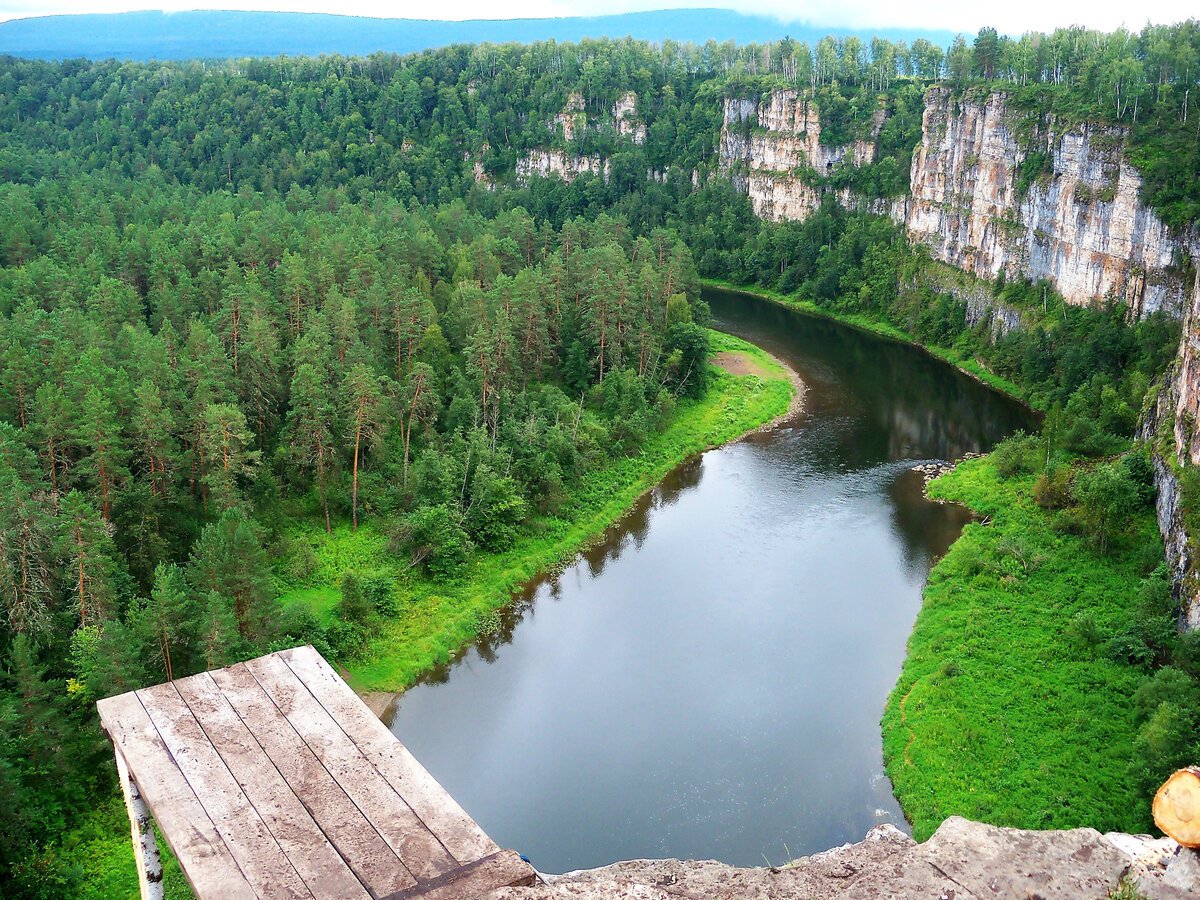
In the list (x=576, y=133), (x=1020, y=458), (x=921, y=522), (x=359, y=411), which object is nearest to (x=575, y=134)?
(x=576, y=133)

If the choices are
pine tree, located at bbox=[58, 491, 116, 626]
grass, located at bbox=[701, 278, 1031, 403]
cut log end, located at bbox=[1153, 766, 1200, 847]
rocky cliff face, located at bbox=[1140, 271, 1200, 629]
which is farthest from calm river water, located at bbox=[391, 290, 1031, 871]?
cut log end, located at bbox=[1153, 766, 1200, 847]

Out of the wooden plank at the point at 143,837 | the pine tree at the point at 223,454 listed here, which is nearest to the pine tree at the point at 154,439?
the pine tree at the point at 223,454

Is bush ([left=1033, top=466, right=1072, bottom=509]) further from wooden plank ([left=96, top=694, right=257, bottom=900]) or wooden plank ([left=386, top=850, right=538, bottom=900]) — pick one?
wooden plank ([left=96, top=694, right=257, bottom=900])

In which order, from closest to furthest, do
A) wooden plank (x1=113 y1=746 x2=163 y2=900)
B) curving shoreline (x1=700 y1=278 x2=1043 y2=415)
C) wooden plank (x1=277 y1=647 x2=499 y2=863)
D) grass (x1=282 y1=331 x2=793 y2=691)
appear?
1. wooden plank (x1=277 y1=647 x2=499 y2=863)
2. wooden plank (x1=113 y1=746 x2=163 y2=900)
3. grass (x1=282 y1=331 x2=793 y2=691)
4. curving shoreline (x1=700 y1=278 x2=1043 y2=415)

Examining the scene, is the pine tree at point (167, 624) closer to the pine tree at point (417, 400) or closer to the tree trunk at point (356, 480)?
the tree trunk at point (356, 480)

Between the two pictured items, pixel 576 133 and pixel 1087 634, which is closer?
pixel 1087 634

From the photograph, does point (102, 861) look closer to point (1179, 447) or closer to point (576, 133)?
point (1179, 447)
